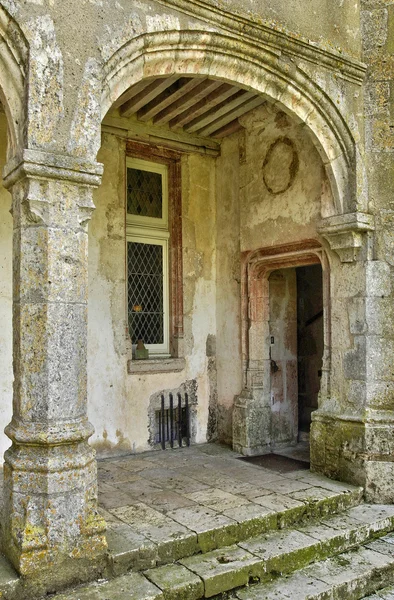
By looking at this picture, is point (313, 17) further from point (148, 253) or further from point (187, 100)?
point (148, 253)

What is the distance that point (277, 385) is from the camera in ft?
21.7

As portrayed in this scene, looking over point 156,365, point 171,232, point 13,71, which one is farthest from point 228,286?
point 13,71

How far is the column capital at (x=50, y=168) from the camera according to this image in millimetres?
3238

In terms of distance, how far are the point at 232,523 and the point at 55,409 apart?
65.5 inches

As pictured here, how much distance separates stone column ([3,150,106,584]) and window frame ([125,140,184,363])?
3067 millimetres

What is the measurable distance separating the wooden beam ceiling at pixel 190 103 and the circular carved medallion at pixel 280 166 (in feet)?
1.74

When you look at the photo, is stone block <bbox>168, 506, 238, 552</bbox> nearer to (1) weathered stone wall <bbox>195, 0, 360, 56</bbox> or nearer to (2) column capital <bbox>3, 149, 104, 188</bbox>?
(2) column capital <bbox>3, 149, 104, 188</bbox>

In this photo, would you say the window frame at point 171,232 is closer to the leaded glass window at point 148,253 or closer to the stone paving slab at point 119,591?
the leaded glass window at point 148,253

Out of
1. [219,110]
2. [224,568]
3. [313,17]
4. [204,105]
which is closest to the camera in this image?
[224,568]

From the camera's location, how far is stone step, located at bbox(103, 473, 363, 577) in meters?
3.58

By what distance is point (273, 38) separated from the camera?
14.7 feet

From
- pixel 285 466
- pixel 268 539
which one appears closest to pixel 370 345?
pixel 285 466

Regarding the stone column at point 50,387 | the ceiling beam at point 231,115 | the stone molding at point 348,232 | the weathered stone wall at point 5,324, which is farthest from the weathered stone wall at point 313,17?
the weathered stone wall at point 5,324

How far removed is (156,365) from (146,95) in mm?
2952
